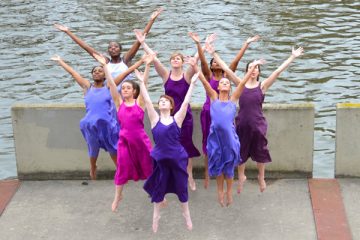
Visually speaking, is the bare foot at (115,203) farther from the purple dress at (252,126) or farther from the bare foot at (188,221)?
the purple dress at (252,126)

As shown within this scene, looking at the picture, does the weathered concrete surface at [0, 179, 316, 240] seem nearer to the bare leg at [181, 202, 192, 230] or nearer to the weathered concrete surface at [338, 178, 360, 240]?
the bare leg at [181, 202, 192, 230]

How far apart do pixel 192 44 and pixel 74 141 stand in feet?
33.8

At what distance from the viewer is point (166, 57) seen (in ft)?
58.7

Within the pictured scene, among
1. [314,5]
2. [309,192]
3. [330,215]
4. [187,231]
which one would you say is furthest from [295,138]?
[314,5]

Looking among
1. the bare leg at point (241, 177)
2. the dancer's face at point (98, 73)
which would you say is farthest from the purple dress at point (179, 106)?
the dancer's face at point (98, 73)

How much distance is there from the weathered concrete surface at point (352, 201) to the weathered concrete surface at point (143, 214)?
49 cm

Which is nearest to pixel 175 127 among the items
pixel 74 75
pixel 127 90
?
pixel 127 90

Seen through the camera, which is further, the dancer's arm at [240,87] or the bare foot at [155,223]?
the dancer's arm at [240,87]

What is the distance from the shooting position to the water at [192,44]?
49.8ft

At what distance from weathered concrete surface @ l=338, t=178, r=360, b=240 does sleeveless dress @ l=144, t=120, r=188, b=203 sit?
2.07m

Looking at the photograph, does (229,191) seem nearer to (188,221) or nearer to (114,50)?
(188,221)

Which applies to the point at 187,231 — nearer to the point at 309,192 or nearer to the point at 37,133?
the point at 309,192

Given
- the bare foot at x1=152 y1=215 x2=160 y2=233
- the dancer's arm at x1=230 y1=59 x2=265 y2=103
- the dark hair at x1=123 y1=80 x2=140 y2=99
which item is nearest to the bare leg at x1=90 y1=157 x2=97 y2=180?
the dark hair at x1=123 y1=80 x2=140 y2=99

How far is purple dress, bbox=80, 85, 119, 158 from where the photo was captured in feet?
29.1
